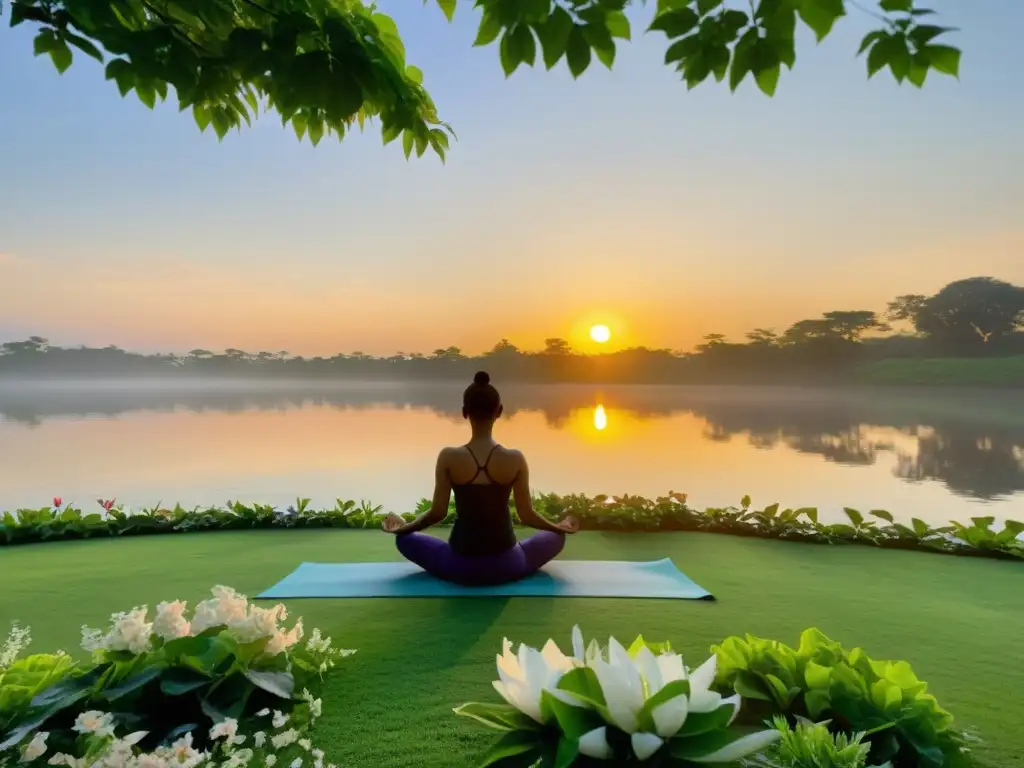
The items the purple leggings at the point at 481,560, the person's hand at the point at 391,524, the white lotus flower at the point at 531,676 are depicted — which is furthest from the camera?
the person's hand at the point at 391,524

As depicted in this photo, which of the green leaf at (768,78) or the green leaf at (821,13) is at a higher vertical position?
the green leaf at (821,13)

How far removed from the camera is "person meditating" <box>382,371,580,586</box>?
3.46 metres

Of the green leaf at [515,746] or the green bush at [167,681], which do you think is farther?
the green bush at [167,681]

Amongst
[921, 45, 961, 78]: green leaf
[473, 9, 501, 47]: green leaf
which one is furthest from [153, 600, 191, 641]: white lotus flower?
[921, 45, 961, 78]: green leaf

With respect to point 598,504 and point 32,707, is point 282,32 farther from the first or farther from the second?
point 598,504

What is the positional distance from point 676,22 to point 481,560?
2609mm

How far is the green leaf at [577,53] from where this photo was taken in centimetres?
144

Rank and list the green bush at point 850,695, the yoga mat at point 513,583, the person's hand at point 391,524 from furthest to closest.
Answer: the person's hand at point 391,524 < the yoga mat at point 513,583 < the green bush at point 850,695

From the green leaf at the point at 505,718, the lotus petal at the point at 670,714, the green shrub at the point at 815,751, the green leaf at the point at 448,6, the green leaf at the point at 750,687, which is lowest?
the green leaf at the point at 750,687

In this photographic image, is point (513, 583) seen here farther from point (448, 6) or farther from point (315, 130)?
point (448, 6)

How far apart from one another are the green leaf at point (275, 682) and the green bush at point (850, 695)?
123 cm

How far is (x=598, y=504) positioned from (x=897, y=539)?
6.65 ft

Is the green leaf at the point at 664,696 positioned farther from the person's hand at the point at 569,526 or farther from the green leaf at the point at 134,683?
the person's hand at the point at 569,526

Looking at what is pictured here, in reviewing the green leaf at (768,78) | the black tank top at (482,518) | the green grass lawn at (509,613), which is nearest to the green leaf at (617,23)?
the green leaf at (768,78)
